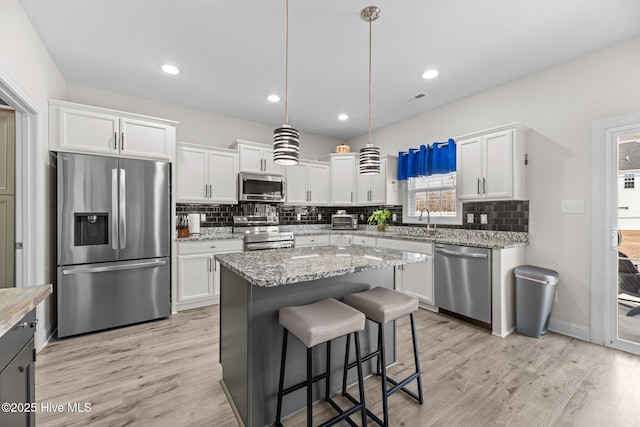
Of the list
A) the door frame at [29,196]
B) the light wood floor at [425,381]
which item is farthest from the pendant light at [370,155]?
the door frame at [29,196]

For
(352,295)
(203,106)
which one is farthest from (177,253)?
(352,295)

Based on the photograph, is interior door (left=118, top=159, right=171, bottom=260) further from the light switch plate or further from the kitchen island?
the light switch plate

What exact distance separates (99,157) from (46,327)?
1.70m

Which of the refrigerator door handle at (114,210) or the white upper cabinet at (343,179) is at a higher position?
the white upper cabinet at (343,179)

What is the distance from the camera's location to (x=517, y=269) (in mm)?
2885

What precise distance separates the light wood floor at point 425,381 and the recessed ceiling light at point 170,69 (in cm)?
278

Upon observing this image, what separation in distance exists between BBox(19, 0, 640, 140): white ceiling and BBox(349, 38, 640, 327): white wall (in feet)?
0.58

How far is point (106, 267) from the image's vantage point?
287cm

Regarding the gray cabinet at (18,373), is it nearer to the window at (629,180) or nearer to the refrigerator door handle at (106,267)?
the refrigerator door handle at (106,267)

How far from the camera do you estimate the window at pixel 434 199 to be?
3929 mm

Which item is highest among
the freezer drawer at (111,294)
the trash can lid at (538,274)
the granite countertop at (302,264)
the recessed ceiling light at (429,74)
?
the recessed ceiling light at (429,74)

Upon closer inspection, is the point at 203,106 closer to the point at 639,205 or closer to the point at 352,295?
the point at 352,295

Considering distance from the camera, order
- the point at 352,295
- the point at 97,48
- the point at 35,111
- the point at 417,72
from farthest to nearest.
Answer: the point at 417,72, the point at 97,48, the point at 35,111, the point at 352,295

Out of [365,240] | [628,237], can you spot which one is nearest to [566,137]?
[628,237]
